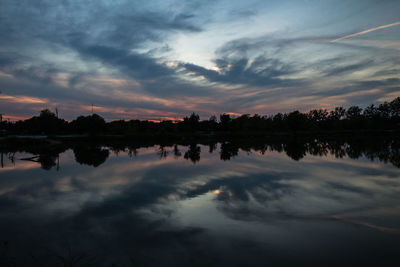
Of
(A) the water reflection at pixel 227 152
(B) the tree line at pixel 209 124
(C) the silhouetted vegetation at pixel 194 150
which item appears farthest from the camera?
(B) the tree line at pixel 209 124

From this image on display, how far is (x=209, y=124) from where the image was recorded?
123 m

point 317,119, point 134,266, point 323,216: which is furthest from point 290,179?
point 317,119

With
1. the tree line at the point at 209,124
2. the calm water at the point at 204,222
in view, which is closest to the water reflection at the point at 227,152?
the calm water at the point at 204,222

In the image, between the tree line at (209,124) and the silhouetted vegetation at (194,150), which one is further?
the tree line at (209,124)

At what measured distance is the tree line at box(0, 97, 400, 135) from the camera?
298 ft

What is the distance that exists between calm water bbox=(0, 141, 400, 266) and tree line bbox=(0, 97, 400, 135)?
7483 centimetres

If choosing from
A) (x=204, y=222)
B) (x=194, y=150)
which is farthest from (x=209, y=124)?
(x=204, y=222)

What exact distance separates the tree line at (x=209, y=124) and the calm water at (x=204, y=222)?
74827 millimetres

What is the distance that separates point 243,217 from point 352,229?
3.64 m

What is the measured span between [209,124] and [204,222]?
115 metres

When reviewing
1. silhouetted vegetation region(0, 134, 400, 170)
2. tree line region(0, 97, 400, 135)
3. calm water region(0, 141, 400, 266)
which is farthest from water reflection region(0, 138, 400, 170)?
tree line region(0, 97, 400, 135)

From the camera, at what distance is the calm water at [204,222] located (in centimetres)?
631

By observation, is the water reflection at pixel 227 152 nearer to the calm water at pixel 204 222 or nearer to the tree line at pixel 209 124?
the calm water at pixel 204 222

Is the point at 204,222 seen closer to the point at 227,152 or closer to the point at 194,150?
the point at 227,152
